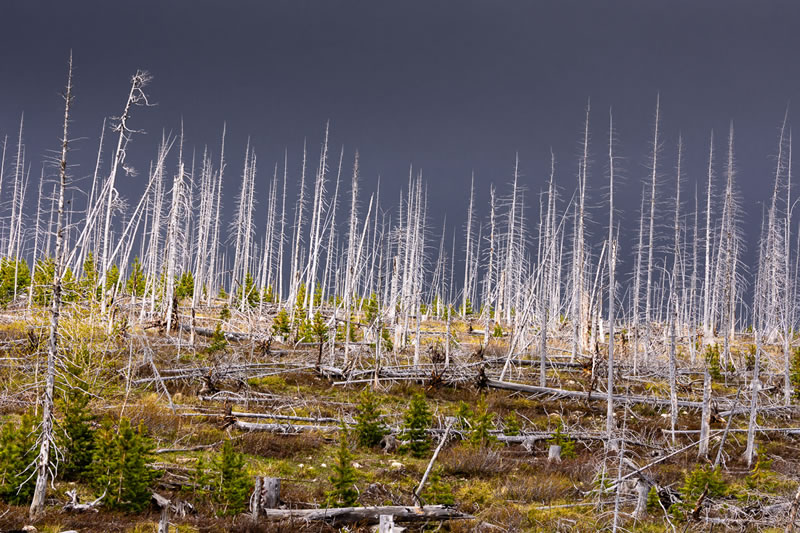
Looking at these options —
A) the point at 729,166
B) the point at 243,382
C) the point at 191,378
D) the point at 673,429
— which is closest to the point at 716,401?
the point at 673,429

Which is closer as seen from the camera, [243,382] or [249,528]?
[249,528]

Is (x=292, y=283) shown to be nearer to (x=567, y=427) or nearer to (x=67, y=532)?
(x=567, y=427)

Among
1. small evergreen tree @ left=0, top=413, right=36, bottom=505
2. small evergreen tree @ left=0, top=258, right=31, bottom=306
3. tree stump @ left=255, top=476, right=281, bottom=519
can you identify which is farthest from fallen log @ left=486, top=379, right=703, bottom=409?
small evergreen tree @ left=0, top=258, right=31, bottom=306

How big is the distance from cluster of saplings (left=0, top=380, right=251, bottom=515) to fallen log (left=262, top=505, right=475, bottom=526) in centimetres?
82

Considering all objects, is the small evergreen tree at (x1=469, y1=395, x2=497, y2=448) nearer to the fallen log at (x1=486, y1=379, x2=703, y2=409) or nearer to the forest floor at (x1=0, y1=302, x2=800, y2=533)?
the forest floor at (x1=0, y1=302, x2=800, y2=533)

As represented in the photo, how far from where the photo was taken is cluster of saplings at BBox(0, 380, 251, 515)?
827 cm

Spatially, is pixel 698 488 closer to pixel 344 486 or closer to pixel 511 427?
pixel 511 427

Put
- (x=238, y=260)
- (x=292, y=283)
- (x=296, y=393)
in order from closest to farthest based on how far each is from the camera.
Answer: (x=296, y=393) < (x=292, y=283) < (x=238, y=260)

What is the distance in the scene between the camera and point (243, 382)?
16656 mm

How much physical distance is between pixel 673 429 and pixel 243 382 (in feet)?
41.7

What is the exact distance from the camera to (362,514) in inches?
340

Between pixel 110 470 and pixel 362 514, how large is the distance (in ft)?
13.7

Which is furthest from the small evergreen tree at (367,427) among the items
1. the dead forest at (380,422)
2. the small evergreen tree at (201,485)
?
the small evergreen tree at (201,485)

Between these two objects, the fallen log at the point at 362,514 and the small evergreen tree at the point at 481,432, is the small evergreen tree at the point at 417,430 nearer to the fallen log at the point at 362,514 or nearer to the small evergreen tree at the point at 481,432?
the small evergreen tree at the point at 481,432
